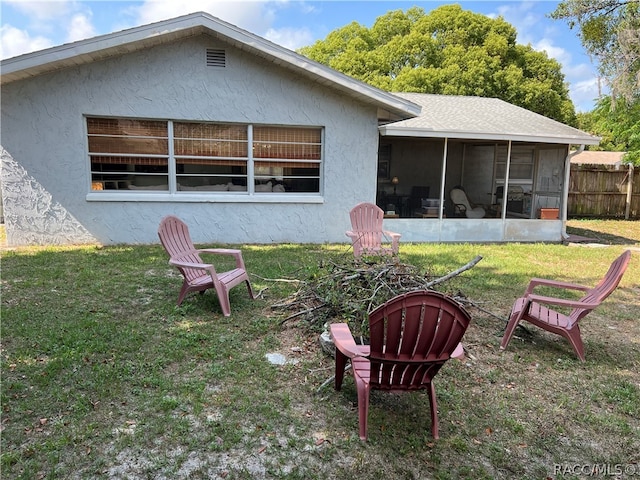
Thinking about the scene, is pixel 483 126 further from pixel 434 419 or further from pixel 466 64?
pixel 466 64

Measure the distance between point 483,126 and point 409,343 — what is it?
8.85 meters

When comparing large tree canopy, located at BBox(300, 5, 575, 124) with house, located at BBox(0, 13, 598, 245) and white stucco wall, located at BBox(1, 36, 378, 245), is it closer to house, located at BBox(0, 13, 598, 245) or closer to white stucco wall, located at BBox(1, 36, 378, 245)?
house, located at BBox(0, 13, 598, 245)

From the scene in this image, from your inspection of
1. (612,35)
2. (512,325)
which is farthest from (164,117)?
(612,35)

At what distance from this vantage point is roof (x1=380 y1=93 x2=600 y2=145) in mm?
9523

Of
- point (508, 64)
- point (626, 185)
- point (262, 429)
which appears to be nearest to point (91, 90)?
point (262, 429)

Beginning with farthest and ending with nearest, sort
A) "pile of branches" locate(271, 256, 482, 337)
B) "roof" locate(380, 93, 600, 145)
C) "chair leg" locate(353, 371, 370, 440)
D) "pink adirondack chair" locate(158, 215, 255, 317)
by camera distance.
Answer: "roof" locate(380, 93, 600, 145)
"pink adirondack chair" locate(158, 215, 255, 317)
"pile of branches" locate(271, 256, 482, 337)
"chair leg" locate(353, 371, 370, 440)

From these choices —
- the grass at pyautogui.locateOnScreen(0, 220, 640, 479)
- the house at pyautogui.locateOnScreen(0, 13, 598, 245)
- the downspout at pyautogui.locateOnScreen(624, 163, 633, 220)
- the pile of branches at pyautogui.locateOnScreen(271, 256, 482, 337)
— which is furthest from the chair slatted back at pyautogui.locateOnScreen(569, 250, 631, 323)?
the downspout at pyautogui.locateOnScreen(624, 163, 633, 220)

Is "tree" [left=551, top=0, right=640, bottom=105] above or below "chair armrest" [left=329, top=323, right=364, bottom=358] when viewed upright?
above

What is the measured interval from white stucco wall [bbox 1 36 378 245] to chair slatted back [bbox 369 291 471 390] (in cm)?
682

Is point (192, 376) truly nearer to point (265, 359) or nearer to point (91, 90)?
point (265, 359)

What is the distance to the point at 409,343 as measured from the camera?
272 centimetres

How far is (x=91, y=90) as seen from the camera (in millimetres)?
8227

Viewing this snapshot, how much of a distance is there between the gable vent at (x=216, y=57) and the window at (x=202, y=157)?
116 centimetres

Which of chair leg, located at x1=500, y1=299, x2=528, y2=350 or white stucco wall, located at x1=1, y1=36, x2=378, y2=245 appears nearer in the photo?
chair leg, located at x1=500, y1=299, x2=528, y2=350
